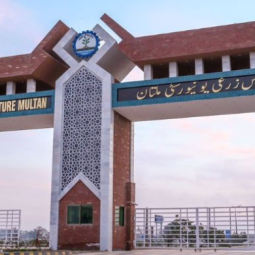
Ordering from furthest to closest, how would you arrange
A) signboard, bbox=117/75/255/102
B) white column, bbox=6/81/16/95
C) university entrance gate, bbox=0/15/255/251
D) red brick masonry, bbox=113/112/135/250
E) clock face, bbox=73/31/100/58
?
white column, bbox=6/81/16/95 → clock face, bbox=73/31/100/58 → red brick masonry, bbox=113/112/135/250 → university entrance gate, bbox=0/15/255/251 → signboard, bbox=117/75/255/102

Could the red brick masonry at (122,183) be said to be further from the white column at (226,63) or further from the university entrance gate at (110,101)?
the white column at (226,63)

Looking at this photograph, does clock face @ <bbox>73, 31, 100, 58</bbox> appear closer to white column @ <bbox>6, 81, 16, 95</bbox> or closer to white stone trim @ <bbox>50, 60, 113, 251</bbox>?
white stone trim @ <bbox>50, 60, 113, 251</bbox>

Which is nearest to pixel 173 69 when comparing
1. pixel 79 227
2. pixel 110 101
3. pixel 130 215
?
pixel 110 101

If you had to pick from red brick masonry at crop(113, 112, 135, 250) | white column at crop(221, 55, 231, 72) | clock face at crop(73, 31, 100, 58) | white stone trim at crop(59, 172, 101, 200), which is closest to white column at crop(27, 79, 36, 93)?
clock face at crop(73, 31, 100, 58)

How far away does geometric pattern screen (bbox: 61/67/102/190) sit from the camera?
58.9 ft

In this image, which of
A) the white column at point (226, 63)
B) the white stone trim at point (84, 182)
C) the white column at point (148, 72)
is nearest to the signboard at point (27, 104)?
the white stone trim at point (84, 182)

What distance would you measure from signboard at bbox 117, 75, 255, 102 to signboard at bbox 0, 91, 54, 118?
299cm

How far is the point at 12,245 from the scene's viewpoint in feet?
66.5

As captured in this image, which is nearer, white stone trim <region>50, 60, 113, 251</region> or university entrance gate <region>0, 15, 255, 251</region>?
white stone trim <region>50, 60, 113, 251</region>

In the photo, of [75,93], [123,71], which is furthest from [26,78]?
[123,71]

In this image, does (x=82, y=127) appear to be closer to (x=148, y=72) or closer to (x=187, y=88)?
(x=148, y=72)

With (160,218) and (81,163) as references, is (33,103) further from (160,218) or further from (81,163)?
(160,218)

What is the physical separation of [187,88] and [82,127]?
418 centimetres

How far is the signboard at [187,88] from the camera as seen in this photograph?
659 inches
